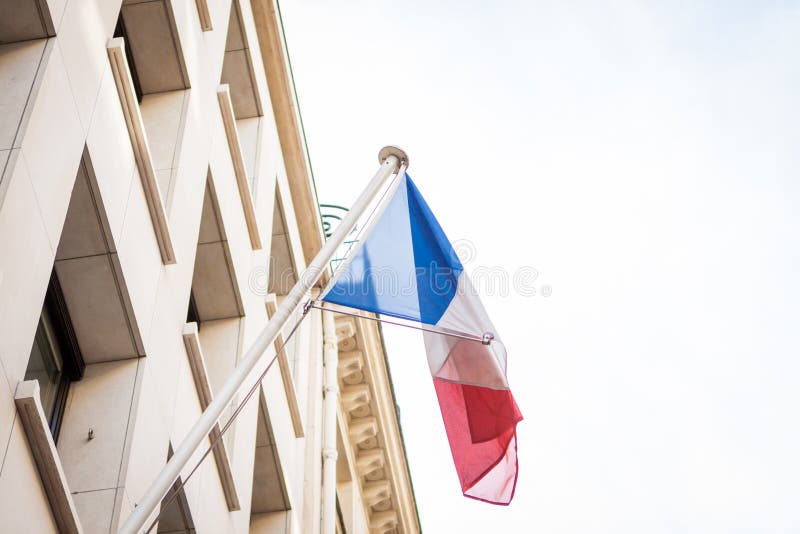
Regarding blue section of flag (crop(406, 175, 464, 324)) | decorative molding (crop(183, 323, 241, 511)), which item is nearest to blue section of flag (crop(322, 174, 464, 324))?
blue section of flag (crop(406, 175, 464, 324))

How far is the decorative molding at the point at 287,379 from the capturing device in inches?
562

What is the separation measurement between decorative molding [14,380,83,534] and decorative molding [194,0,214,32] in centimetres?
711

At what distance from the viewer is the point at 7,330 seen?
21.1 ft

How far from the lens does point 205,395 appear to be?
10797mm

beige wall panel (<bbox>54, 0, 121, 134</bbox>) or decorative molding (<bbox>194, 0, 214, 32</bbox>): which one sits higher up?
beige wall panel (<bbox>54, 0, 121, 134</bbox>)

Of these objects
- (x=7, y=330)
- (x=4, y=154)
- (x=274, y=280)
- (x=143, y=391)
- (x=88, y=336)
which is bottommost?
(x=274, y=280)

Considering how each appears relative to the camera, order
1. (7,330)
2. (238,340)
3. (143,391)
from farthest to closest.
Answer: (238,340)
(143,391)
(7,330)

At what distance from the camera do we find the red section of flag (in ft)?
31.5

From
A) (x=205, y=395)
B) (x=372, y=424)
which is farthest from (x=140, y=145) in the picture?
(x=372, y=424)

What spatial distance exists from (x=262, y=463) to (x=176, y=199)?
5321 mm

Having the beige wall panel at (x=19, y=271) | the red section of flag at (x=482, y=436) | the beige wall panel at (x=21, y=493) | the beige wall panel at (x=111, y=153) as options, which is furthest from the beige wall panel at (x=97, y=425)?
the red section of flag at (x=482, y=436)

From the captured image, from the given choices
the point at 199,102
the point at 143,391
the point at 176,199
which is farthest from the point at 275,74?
the point at 143,391

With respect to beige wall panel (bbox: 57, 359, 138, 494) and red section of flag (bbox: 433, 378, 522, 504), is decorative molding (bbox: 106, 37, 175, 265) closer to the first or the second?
beige wall panel (bbox: 57, 359, 138, 494)

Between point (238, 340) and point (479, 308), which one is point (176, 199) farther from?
point (479, 308)
